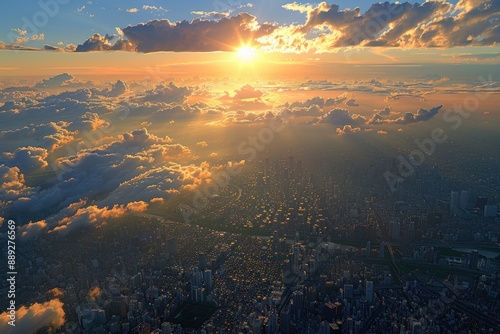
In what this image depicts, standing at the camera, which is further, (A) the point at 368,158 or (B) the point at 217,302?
(A) the point at 368,158

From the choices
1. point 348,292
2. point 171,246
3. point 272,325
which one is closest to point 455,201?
point 348,292

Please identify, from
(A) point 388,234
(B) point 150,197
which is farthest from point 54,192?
(A) point 388,234

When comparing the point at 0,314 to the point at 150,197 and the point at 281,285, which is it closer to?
the point at 281,285

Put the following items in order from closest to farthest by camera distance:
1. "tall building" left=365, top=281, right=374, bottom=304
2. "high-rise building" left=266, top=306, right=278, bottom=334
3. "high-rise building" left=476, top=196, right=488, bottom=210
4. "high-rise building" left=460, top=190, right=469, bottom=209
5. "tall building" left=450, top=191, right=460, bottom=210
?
"high-rise building" left=266, top=306, right=278, bottom=334
"tall building" left=365, top=281, right=374, bottom=304
"high-rise building" left=476, top=196, right=488, bottom=210
"tall building" left=450, top=191, right=460, bottom=210
"high-rise building" left=460, top=190, right=469, bottom=209

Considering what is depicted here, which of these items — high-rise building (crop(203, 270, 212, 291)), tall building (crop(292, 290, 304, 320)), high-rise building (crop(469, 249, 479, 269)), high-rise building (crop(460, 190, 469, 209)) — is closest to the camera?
tall building (crop(292, 290, 304, 320))

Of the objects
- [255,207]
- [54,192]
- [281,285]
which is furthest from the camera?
[54,192]

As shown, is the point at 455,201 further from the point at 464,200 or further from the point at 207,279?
the point at 207,279

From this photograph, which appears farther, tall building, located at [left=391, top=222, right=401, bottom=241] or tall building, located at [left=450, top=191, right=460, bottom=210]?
tall building, located at [left=450, top=191, right=460, bottom=210]

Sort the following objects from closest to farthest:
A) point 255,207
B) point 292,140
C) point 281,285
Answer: point 281,285
point 255,207
point 292,140

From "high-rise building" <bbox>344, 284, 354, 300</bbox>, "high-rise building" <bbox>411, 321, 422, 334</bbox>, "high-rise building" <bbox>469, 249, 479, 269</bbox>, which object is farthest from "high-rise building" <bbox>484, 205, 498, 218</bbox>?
"high-rise building" <bbox>411, 321, 422, 334</bbox>

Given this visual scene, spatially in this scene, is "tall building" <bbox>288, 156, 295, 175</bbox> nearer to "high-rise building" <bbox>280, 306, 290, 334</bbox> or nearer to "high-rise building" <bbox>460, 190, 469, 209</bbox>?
"high-rise building" <bbox>460, 190, 469, 209</bbox>

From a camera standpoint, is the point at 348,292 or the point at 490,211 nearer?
the point at 348,292
